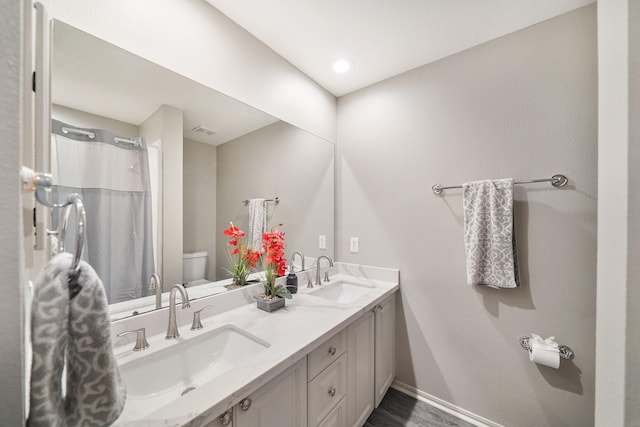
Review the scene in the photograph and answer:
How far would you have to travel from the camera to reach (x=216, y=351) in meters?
1.08

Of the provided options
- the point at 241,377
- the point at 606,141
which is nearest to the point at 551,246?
the point at 606,141

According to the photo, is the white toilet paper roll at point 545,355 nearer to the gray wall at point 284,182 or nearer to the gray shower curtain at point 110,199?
the gray wall at point 284,182

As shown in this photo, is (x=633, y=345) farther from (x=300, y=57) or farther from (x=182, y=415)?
(x=300, y=57)

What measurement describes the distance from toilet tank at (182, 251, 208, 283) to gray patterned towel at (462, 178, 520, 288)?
4.92 feet

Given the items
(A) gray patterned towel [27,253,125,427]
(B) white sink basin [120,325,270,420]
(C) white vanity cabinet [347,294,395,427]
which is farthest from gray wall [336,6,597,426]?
(A) gray patterned towel [27,253,125,427]

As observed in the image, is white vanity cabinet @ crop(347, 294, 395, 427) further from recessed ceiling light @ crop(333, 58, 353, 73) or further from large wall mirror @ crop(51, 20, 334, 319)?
recessed ceiling light @ crop(333, 58, 353, 73)

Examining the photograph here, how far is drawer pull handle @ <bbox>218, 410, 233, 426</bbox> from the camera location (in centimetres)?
72

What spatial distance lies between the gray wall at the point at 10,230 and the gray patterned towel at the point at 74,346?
6cm

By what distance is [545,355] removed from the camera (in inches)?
48.3

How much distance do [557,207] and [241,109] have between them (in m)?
1.81

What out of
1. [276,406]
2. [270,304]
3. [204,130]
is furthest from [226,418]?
Answer: [204,130]

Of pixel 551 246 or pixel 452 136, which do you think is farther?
pixel 452 136

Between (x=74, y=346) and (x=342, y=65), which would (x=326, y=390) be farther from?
(x=342, y=65)

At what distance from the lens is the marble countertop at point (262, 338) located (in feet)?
2.14
